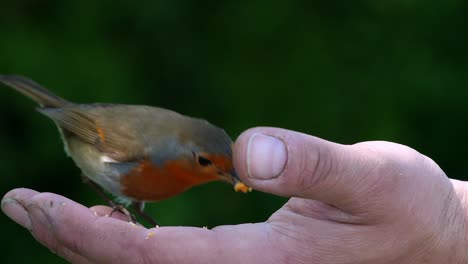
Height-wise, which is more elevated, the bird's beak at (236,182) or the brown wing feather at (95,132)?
the bird's beak at (236,182)

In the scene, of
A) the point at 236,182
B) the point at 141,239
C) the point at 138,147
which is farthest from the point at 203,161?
the point at 141,239

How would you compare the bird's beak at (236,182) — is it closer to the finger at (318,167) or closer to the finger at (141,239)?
the finger at (141,239)

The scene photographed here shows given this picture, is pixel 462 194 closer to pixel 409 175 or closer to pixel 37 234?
pixel 409 175

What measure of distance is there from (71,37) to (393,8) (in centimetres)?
216

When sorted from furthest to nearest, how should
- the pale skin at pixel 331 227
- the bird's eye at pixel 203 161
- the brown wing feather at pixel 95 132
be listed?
the brown wing feather at pixel 95 132 < the bird's eye at pixel 203 161 < the pale skin at pixel 331 227

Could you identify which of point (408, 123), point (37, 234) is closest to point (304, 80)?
point (408, 123)

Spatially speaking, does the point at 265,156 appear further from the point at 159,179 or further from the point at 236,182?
the point at 159,179

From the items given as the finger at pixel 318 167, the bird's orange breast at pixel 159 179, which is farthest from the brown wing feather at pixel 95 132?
the finger at pixel 318 167

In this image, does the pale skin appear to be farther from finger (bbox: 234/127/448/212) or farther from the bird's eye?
the bird's eye

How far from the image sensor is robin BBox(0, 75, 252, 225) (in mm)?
3016

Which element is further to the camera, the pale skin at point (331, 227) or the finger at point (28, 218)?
the finger at point (28, 218)

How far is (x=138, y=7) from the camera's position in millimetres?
4957

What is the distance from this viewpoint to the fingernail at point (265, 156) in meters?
2.13

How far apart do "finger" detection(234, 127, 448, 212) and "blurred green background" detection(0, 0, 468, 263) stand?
2.43 m
